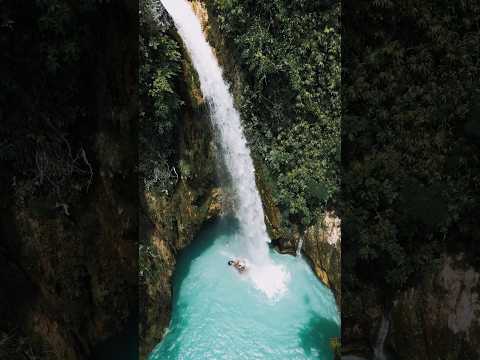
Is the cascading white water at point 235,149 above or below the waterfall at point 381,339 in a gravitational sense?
above

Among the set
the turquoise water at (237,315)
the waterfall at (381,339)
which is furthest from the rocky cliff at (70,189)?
the waterfall at (381,339)

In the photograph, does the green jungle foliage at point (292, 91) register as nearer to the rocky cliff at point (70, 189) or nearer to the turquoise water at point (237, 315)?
the turquoise water at point (237, 315)

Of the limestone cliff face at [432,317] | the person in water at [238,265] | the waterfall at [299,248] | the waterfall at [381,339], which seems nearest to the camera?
the limestone cliff face at [432,317]

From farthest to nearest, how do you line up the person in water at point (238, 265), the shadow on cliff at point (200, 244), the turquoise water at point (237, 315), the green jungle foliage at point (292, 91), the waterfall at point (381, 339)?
the person in water at point (238, 265) → the green jungle foliage at point (292, 91) → the shadow on cliff at point (200, 244) → the waterfall at point (381, 339) → the turquoise water at point (237, 315)

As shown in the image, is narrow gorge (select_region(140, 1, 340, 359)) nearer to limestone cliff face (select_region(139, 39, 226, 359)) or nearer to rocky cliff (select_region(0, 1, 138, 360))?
limestone cliff face (select_region(139, 39, 226, 359))

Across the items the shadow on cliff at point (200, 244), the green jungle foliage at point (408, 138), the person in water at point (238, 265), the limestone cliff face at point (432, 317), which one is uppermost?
the green jungle foliage at point (408, 138)

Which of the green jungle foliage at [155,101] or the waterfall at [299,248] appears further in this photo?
the waterfall at [299,248]
